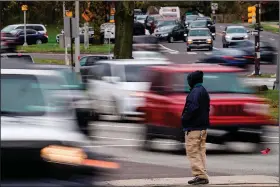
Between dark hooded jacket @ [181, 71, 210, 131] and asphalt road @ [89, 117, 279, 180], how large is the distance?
143cm

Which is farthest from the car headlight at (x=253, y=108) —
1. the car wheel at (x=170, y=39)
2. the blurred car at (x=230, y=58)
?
the car wheel at (x=170, y=39)

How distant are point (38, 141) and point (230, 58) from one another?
32774 mm

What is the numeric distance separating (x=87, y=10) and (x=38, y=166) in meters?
30.0

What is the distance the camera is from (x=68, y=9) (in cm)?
4003

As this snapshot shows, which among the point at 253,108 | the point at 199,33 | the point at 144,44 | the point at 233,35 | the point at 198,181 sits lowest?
the point at 233,35

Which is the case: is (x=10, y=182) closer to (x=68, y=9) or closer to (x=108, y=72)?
(x=108, y=72)

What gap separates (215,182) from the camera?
37.8ft

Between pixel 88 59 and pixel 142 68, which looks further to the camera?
pixel 88 59

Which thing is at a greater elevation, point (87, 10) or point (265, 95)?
point (87, 10)

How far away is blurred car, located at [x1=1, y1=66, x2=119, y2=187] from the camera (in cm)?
723

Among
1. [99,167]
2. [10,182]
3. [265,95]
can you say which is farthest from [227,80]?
[265,95]

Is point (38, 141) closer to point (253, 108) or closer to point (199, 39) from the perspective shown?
point (253, 108)

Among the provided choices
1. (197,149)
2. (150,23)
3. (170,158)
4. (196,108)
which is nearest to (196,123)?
(196,108)

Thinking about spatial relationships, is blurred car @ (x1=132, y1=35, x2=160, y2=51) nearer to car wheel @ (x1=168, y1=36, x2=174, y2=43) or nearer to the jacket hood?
car wheel @ (x1=168, y1=36, x2=174, y2=43)
